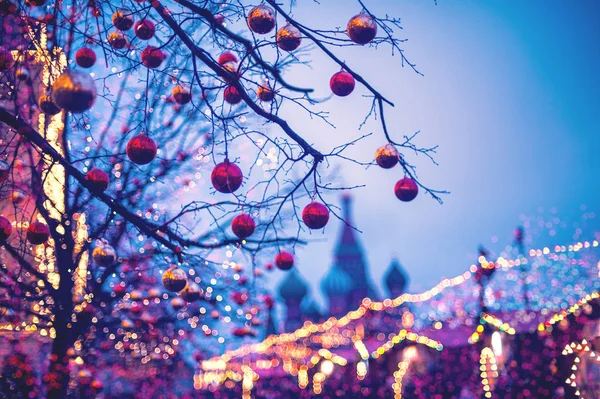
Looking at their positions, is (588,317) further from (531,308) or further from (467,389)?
(531,308)

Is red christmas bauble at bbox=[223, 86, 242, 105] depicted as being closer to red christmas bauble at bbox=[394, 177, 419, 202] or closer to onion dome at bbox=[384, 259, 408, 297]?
red christmas bauble at bbox=[394, 177, 419, 202]

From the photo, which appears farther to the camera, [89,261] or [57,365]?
[89,261]

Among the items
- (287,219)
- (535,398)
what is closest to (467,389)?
(535,398)

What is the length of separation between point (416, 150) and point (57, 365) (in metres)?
6.15

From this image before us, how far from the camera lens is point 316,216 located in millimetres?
4090

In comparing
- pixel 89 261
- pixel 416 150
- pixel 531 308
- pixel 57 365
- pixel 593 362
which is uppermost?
pixel 531 308

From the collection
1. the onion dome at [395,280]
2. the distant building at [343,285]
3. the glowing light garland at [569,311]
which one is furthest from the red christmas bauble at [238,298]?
the onion dome at [395,280]

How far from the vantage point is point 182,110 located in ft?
29.5

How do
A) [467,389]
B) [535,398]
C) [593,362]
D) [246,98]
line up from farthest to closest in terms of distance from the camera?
[467,389] → [535,398] → [593,362] → [246,98]

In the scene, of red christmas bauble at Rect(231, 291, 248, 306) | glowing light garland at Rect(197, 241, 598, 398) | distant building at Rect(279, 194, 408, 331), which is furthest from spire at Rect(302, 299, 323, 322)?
red christmas bauble at Rect(231, 291, 248, 306)

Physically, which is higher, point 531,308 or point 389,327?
point 389,327

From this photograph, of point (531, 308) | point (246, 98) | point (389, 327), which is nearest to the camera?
point (246, 98)

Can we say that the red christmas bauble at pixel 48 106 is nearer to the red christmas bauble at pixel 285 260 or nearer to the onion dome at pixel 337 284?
the red christmas bauble at pixel 285 260

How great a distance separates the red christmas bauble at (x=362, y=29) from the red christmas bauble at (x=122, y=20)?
184 centimetres
